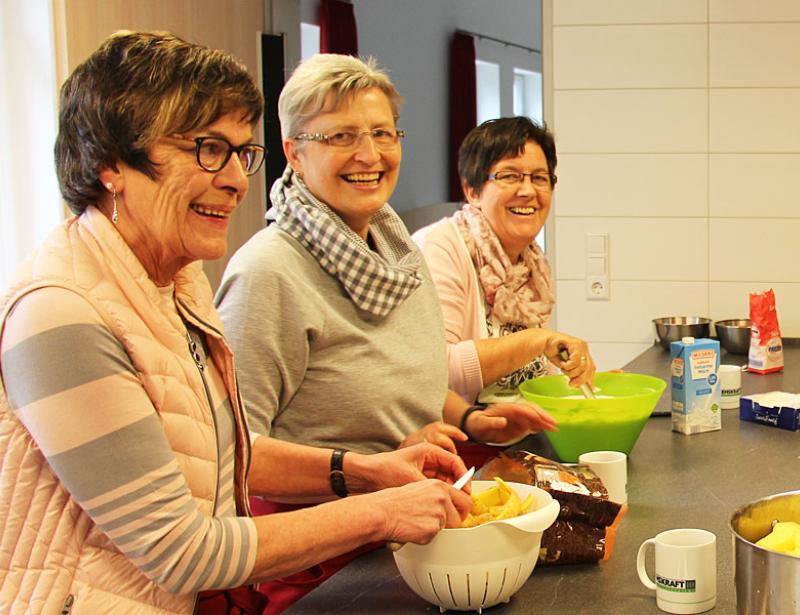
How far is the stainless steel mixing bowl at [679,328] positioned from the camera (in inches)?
126

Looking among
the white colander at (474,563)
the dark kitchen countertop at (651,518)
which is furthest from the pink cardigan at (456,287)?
the white colander at (474,563)

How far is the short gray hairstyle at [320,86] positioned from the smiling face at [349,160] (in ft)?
0.04

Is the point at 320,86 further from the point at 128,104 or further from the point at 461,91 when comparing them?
the point at 461,91

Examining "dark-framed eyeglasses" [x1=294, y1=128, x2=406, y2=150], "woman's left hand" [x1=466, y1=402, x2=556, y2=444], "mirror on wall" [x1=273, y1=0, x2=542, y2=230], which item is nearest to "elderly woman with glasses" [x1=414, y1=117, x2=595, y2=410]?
"woman's left hand" [x1=466, y1=402, x2=556, y2=444]

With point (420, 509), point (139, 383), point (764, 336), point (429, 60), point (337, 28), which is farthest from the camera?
point (429, 60)

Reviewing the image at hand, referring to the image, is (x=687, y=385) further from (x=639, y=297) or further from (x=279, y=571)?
(x=639, y=297)

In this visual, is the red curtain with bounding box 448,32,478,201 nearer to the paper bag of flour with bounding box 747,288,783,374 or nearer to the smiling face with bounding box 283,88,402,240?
the paper bag of flour with bounding box 747,288,783,374

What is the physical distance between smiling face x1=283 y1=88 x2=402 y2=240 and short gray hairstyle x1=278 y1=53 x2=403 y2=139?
0.04 feet

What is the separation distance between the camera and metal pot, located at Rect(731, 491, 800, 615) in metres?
0.92

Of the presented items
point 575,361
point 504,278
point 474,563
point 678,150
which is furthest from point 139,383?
point 678,150

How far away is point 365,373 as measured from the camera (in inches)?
63.8

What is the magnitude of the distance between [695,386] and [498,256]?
0.59 m

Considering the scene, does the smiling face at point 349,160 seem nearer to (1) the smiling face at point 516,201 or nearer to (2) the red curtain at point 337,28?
(1) the smiling face at point 516,201

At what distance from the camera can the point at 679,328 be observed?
3219mm
